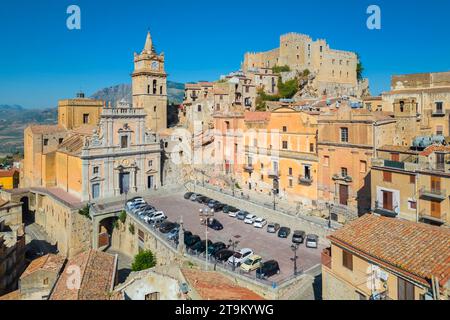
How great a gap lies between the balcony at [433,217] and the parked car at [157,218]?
873 inches

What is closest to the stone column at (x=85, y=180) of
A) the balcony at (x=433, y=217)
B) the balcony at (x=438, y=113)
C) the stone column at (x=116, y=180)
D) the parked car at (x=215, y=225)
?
the stone column at (x=116, y=180)

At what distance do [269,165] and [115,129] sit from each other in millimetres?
19660

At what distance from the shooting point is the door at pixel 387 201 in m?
28.2

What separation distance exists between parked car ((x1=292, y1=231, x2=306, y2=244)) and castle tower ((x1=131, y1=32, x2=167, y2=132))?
3497cm

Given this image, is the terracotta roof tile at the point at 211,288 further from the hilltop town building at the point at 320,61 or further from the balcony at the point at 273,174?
the hilltop town building at the point at 320,61

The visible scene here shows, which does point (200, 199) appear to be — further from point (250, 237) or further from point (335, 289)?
point (335, 289)

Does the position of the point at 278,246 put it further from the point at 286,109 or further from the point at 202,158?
the point at 202,158

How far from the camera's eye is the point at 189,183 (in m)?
47.1

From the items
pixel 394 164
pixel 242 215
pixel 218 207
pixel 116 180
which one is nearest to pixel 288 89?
pixel 218 207

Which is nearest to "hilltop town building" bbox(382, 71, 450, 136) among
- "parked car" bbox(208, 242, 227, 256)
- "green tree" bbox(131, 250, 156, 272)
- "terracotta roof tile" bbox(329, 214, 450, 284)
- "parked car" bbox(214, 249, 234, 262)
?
"terracotta roof tile" bbox(329, 214, 450, 284)

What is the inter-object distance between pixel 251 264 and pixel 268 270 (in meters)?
1.44

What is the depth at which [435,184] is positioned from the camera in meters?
25.4

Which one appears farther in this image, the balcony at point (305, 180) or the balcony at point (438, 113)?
the balcony at point (305, 180)

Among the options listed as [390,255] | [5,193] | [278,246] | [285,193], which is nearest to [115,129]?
[5,193]
